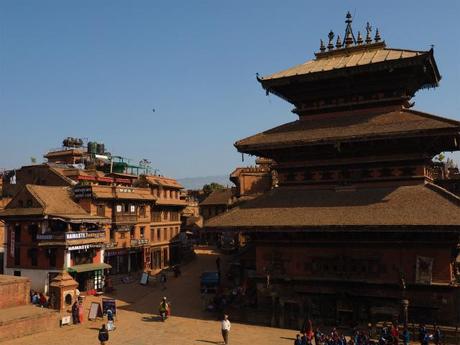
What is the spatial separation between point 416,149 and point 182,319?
1728 centimetres

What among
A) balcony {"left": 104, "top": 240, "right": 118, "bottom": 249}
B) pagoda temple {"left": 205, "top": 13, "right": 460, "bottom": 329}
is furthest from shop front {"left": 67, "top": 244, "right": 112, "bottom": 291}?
pagoda temple {"left": 205, "top": 13, "right": 460, "bottom": 329}

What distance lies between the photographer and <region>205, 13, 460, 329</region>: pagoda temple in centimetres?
2338

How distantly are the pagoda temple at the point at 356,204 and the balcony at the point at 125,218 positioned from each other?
26.0 meters

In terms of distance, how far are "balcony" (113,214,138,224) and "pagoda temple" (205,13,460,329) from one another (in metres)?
26.0

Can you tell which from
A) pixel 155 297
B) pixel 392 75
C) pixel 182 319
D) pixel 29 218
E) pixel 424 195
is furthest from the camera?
pixel 29 218

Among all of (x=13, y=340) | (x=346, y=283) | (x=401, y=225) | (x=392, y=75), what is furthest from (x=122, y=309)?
(x=392, y=75)

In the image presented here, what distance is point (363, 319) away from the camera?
81.4ft

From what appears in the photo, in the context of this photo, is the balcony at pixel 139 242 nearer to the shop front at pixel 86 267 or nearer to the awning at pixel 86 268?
the shop front at pixel 86 267

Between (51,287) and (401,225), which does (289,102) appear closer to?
(401,225)

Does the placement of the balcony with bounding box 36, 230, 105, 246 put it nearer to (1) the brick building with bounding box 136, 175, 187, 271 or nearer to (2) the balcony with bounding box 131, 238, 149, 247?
(2) the balcony with bounding box 131, 238, 149, 247

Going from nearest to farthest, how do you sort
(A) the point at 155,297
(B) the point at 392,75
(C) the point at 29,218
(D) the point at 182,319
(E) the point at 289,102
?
(B) the point at 392,75
(D) the point at 182,319
(E) the point at 289,102
(A) the point at 155,297
(C) the point at 29,218

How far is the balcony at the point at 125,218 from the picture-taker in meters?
51.5

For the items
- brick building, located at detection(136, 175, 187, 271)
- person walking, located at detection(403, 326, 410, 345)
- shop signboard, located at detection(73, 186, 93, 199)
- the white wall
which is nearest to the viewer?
person walking, located at detection(403, 326, 410, 345)

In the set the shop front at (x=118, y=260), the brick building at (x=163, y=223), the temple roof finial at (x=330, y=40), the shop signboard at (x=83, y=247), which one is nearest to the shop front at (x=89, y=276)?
the shop signboard at (x=83, y=247)
